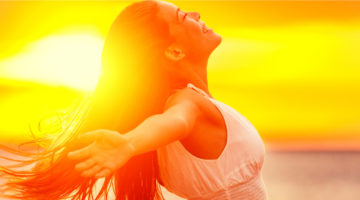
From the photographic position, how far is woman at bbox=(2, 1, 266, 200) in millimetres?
2406

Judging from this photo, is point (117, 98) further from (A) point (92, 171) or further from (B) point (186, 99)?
(A) point (92, 171)

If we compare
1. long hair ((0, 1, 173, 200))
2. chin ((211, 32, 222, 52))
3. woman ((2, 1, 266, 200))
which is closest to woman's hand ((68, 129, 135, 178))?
woman ((2, 1, 266, 200))

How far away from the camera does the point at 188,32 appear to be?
259cm

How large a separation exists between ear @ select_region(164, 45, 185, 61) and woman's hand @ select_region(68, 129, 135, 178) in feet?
2.54

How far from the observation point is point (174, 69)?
8.37 ft

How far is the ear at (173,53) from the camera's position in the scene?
254cm

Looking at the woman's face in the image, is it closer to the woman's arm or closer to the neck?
the neck

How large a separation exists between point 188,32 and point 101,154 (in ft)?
3.18

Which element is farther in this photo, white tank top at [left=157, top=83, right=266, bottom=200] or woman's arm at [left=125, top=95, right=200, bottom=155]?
white tank top at [left=157, top=83, right=266, bottom=200]

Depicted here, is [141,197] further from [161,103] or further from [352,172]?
[352,172]

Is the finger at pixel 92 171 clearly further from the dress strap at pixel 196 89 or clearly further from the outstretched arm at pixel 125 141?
the dress strap at pixel 196 89

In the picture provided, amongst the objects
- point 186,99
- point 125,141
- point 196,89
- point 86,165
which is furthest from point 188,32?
point 86,165

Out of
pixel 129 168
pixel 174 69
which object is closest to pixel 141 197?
pixel 129 168

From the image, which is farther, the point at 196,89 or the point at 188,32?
the point at 188,32
